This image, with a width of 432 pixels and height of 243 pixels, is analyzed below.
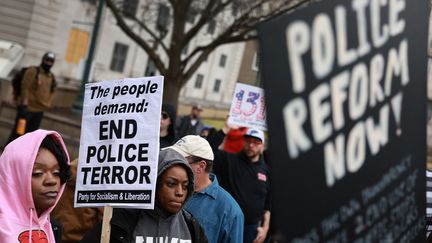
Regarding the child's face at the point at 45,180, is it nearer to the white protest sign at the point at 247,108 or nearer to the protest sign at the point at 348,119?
the protest sign at the point at 348,119

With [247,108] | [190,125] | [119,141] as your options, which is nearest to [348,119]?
[119,141]

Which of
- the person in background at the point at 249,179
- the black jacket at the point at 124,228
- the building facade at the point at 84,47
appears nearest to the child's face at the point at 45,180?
the black jacket at the point at 124,228

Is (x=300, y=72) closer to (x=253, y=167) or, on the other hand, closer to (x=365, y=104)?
(x=365, y=104)

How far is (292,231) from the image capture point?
1565mm

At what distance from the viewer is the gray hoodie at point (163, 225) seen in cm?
321

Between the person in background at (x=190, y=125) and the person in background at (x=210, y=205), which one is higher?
the person in background at (x=210, y=205)

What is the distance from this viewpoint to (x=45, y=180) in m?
3.05

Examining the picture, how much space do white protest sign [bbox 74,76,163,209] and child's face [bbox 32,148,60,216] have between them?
47 cm

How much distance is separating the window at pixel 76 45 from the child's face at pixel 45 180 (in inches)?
1281

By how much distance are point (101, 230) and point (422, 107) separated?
1.77m

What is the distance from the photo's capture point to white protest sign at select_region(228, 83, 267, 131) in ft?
28.8

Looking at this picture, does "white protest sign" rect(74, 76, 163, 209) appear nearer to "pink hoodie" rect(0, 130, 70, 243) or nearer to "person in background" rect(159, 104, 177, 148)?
"pink hoodie" rect(0, 130, 70, 243)

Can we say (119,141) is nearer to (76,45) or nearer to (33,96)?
(33,96)

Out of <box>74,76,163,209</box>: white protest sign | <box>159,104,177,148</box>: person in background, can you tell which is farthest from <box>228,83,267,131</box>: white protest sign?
<box>74,76,163,209</box>: white protest sign
